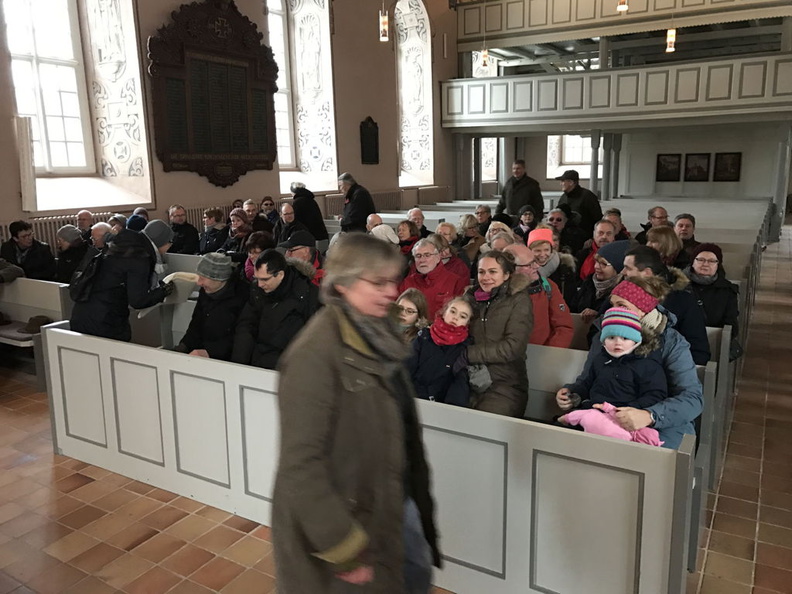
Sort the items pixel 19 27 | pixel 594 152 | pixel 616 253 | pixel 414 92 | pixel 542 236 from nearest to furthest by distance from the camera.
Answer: pixel 616 253
pixel 542 236
pixel 19 27
pixel 594 152
pixel 414 92

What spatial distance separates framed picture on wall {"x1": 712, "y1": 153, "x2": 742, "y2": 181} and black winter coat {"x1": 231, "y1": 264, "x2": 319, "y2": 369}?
17.4m

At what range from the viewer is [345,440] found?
5.27ft

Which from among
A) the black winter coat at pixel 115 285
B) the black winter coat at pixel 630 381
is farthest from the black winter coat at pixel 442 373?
the black winter coat at pixel 115 285

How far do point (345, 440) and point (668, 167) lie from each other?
761 inches

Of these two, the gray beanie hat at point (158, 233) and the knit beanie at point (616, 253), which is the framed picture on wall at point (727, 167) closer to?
the knit beanie at point (616, 253)

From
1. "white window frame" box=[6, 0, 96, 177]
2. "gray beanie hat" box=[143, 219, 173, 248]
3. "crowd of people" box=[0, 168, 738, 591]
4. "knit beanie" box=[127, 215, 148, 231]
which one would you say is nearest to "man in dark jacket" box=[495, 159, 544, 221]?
"crowd of people" box=[0, 168, 738, 591]

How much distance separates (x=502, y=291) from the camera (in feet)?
11.0

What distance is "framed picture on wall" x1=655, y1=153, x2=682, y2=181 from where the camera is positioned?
18.7 meters

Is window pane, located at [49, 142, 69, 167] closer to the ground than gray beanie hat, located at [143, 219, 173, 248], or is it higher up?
higher up

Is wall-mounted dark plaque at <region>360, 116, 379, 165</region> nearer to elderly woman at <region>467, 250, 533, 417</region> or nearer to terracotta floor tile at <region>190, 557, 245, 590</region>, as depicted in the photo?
elderly woman at <region>467, 250, 533, 417</region>

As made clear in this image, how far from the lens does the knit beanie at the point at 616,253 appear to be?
14.0ft

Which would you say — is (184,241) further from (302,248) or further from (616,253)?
(616,253)

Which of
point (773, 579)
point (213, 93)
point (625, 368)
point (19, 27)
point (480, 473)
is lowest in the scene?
point (773, 579)

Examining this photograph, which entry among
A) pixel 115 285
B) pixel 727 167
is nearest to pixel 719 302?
pixel 115 285
